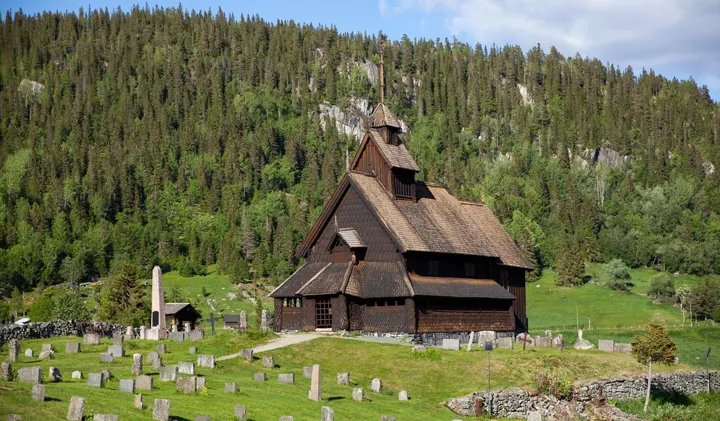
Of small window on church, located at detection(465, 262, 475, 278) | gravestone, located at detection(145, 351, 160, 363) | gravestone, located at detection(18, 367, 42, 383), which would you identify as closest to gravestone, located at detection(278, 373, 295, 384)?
gravestone, located at detection(145, 351, 160, 363)

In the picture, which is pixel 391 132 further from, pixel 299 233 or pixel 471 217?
pixel 299 233

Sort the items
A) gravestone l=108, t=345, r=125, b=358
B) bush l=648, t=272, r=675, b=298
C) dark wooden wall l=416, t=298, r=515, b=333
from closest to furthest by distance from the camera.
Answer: gravestone l=108, t=345, r=125, b=358 → dark wooden wall l=416, t=298, r=515, b=333 → bush l=648, t=272, r=675, b=298

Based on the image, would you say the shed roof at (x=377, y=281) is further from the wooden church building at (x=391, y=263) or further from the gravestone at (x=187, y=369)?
the gravestone at (x=187, y=369)

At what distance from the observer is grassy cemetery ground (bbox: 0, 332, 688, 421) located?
34.9 metres

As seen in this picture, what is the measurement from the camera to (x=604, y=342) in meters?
61.2

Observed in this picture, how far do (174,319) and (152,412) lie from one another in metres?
41.9

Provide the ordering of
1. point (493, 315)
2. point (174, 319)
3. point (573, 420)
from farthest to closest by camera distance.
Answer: point (174, 319)
point (493, 315)
point (573, 420)

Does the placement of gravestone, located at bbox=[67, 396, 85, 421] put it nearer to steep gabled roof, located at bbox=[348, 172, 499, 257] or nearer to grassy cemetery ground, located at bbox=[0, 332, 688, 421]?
grassy cemetery ground, located at bbox=[0, 332, 688, 421]

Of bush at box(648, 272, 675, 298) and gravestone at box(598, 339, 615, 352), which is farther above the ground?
bush at box(648, 272, 675, 298)

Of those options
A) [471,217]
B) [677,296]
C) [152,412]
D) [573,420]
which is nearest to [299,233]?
[677,296]

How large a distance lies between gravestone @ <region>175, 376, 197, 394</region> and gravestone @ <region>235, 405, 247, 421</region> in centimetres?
426

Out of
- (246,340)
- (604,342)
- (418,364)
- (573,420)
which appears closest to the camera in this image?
(573,420)

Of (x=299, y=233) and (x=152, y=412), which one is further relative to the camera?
(x=299, y=233)

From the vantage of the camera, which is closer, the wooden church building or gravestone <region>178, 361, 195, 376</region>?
gravestone <region>178, 361, 195, 376</region>
